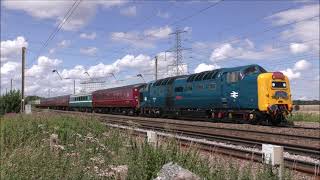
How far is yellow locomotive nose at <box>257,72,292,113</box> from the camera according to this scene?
24.7 m

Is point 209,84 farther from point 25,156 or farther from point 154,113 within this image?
point 25,156

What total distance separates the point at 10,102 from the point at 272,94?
39.0m

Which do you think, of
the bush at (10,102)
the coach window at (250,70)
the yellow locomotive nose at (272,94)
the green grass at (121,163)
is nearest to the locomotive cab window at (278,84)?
the yellow locomotive nose at (272,94)

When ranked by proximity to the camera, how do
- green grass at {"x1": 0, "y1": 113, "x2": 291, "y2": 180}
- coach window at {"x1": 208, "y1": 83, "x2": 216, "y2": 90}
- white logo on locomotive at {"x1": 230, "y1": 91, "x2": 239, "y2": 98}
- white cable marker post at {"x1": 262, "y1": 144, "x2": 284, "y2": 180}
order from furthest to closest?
coach window at {"x1": 208, "y1": 83, "x2": 216, "y2": 90} → white logo on locomotive at {"x1": 230, "y1": 91, "x2": 239, "y2": 98} → white cable marker post at {"x1": 262, "y1": 144, "x2": 284, "y2": 180} → green grass at {"x1": 0, "y1": 113, "x2": 291, "y2": 180}

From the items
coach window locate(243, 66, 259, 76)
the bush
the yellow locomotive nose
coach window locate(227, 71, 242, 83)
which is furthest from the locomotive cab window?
the bush

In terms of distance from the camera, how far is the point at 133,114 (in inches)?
1861

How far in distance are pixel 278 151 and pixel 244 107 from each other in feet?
56.4

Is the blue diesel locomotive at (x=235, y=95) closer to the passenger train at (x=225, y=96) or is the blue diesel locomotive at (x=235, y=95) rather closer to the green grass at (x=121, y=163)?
the passenger train at (x=225, y=96)

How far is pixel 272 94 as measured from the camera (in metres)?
24.9

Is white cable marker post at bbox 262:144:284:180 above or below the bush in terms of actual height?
below

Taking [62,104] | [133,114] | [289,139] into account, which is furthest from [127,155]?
[62,104]

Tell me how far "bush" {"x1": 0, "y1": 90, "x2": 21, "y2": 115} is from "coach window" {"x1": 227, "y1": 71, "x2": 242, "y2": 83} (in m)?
35.1

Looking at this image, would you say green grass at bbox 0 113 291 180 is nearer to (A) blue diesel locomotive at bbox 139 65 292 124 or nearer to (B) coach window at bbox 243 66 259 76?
(A) blue diesel locomotive at bbox 139 65 292 124

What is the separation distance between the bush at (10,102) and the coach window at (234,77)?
115 feet
